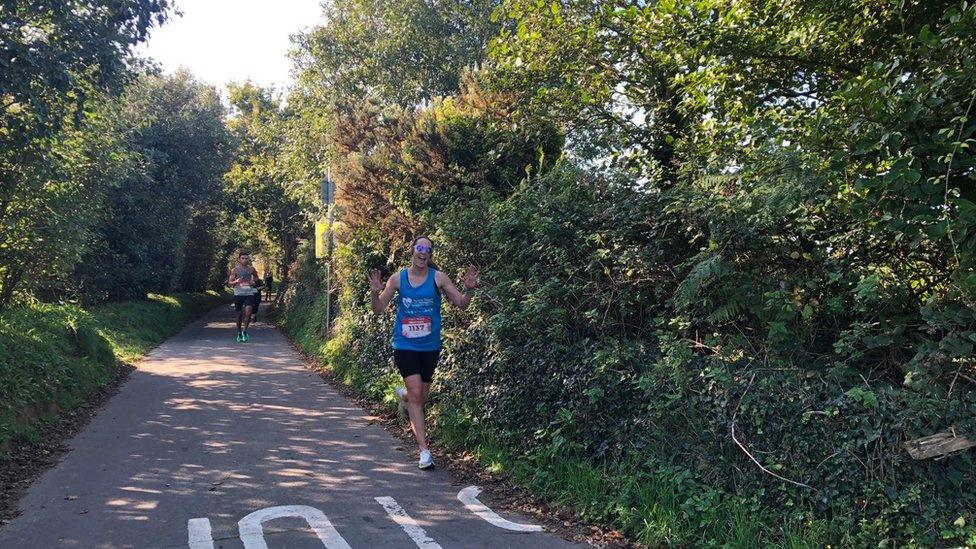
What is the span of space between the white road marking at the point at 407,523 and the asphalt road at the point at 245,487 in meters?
0.01

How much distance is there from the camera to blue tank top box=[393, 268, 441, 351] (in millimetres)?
6562

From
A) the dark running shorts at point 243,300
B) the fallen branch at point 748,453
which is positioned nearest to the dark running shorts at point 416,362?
the fallen branch at point 748,453

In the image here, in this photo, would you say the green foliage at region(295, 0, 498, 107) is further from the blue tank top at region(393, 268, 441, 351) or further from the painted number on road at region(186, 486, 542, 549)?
the painted number on road at region(186, 486, 542, 549)

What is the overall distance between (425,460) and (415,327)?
1.18 metres

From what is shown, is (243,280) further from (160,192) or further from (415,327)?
(160,192)

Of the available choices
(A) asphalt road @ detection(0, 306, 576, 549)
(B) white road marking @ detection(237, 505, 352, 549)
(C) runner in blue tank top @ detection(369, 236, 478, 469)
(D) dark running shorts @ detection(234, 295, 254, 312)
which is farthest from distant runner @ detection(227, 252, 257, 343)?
(B) white road marking @ detection(237, 505, 352, 549)

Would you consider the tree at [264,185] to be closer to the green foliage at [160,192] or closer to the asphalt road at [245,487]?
the green foliage at [160,192]

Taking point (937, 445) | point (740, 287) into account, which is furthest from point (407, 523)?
point (937, 445)

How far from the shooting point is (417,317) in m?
6.59

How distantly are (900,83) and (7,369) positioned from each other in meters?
8.83

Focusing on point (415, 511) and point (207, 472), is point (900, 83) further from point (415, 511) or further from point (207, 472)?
point (207, 472)

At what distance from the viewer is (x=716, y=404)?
181 inches

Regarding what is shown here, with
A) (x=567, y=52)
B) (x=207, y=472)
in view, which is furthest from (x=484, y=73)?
(x=207, y=472)

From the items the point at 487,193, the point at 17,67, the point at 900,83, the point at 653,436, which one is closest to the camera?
the point at 900,83
